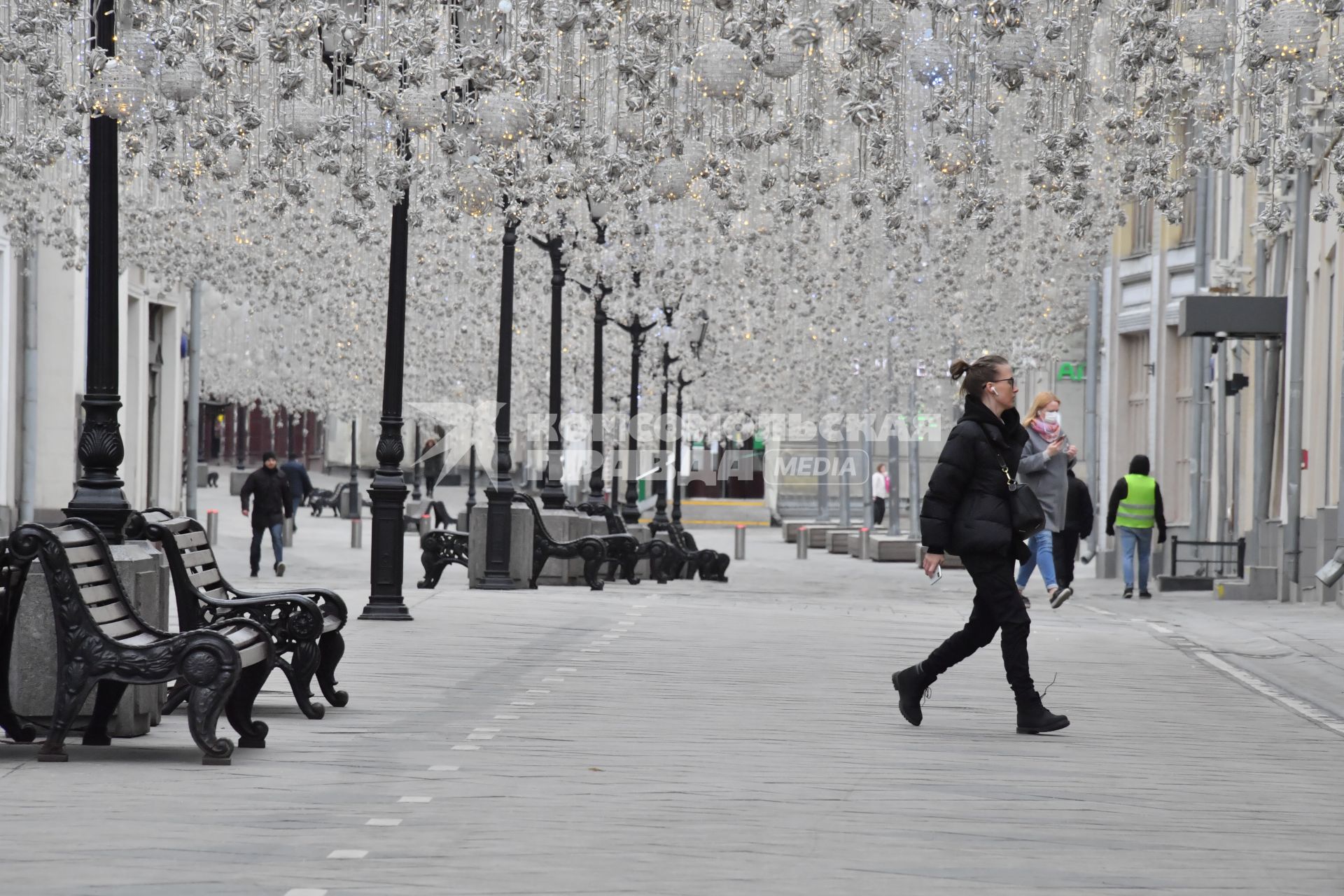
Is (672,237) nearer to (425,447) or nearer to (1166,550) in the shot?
(1166,550)

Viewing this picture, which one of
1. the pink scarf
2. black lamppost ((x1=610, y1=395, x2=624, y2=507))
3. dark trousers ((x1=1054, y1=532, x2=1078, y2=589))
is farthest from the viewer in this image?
black lamppost ((x1=610, y1=395, x2=624, y2=507))

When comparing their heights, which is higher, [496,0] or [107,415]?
[496,0]

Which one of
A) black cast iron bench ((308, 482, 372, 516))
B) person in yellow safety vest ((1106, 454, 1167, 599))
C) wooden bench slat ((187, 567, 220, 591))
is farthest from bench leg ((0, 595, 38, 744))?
black cast iron bench ((308, 482, 372, 516))

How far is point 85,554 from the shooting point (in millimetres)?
8375

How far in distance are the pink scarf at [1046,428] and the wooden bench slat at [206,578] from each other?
10504 millimetres

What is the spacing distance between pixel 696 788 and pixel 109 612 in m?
2.55

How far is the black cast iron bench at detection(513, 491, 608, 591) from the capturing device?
883 inches

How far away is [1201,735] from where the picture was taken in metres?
10.1

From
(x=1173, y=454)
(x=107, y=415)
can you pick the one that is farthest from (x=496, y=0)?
(x=1173, y=454)

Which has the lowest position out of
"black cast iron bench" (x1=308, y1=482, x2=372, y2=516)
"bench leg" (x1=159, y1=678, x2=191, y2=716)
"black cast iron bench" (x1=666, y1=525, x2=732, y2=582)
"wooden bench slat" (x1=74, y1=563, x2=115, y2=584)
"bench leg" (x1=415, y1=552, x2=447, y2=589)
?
"black cast iron bench" (x1=308, y1=482, x2=372, y2=516)

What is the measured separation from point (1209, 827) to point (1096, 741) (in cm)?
257

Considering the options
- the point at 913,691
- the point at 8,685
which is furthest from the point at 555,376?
the point at 8,685

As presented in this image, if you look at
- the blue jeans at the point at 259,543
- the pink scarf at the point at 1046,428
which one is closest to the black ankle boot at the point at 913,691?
the pink scarf at the point at 1046,428

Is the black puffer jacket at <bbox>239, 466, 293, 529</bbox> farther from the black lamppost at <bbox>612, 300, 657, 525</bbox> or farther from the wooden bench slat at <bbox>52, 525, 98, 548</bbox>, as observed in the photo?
the wooden bench slat at <bbox>52, 525, 98, 548</bbox>
